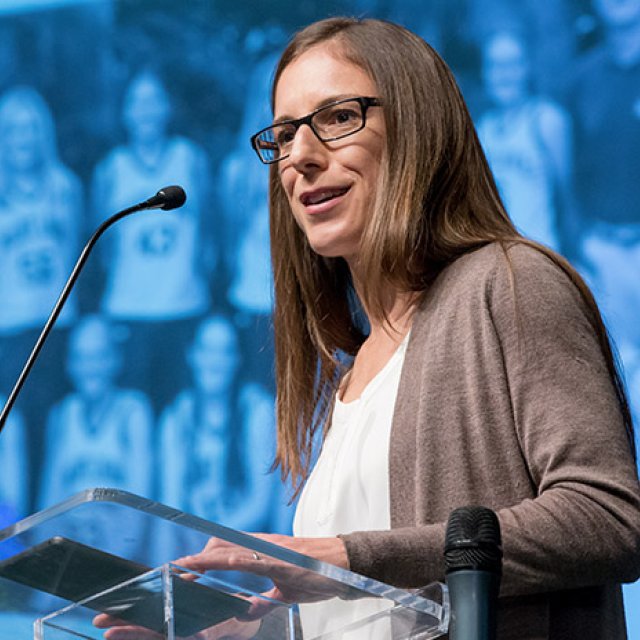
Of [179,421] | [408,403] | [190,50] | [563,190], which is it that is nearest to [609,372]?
[408,403]

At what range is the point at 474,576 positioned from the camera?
1.06 m

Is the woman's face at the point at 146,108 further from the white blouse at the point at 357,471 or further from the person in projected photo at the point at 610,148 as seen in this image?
the white blouse at the point at 357,471

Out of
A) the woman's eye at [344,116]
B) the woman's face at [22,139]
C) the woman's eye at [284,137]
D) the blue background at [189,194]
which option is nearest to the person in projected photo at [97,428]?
the blue background at [189,194]

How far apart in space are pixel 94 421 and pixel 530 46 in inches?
51.9

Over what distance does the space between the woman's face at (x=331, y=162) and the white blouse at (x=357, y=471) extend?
0.66ft

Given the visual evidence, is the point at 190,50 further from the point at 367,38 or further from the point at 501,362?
the point at 501,362

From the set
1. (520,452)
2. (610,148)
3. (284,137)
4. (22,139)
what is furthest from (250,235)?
(520,452)

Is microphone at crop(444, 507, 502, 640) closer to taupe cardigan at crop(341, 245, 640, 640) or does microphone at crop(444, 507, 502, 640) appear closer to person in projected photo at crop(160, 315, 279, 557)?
taupe cardigan at crop(341, 245, 640, 640)

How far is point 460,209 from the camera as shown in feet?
5.88

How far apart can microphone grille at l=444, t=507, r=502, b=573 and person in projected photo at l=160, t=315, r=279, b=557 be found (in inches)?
71.1

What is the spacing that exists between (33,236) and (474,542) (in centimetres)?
240

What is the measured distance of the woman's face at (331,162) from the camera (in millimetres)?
1839

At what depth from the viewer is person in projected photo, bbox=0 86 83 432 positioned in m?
3.18

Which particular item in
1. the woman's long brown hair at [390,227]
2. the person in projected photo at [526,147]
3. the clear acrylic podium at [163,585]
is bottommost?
the clear acrylic podium at [163,585]
